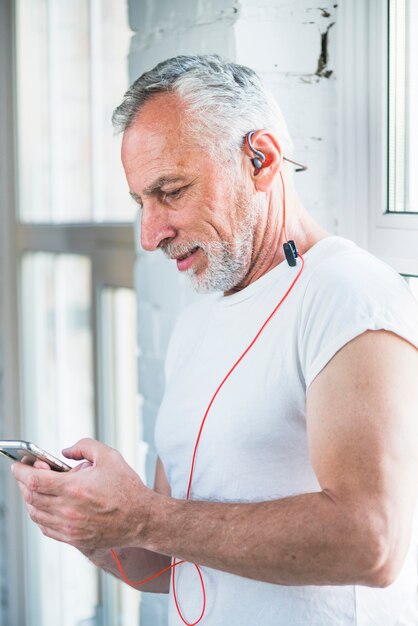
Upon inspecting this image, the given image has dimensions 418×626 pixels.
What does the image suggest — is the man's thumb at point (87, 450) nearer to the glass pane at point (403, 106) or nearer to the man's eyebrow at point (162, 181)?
the man's eyebrow at point (162, 181)

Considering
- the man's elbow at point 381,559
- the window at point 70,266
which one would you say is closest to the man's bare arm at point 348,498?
the man's elbow at point 381,559

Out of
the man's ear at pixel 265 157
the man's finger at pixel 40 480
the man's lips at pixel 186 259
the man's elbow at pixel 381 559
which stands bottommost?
the man's elbow at pixel 381 559

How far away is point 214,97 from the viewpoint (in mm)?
1101

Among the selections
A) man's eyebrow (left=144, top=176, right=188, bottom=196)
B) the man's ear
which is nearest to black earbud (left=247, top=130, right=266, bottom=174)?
the man's ear

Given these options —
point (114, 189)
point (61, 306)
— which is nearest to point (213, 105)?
point (114, 189)

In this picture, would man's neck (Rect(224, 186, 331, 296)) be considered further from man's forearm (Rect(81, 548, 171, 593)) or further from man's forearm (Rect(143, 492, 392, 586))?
man's forearm (Rect(81, 548, 171, 593))

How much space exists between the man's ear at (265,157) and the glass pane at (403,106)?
292mm

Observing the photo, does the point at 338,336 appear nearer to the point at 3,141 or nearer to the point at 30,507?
the point at 30,507

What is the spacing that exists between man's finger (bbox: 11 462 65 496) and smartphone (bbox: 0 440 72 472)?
0.02m

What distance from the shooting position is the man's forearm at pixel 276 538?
2.77 ft

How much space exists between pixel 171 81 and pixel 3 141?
1.73m

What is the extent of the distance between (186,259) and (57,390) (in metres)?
1.54

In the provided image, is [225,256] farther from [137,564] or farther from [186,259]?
[137,564]

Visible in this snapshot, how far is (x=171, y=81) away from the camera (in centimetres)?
112
